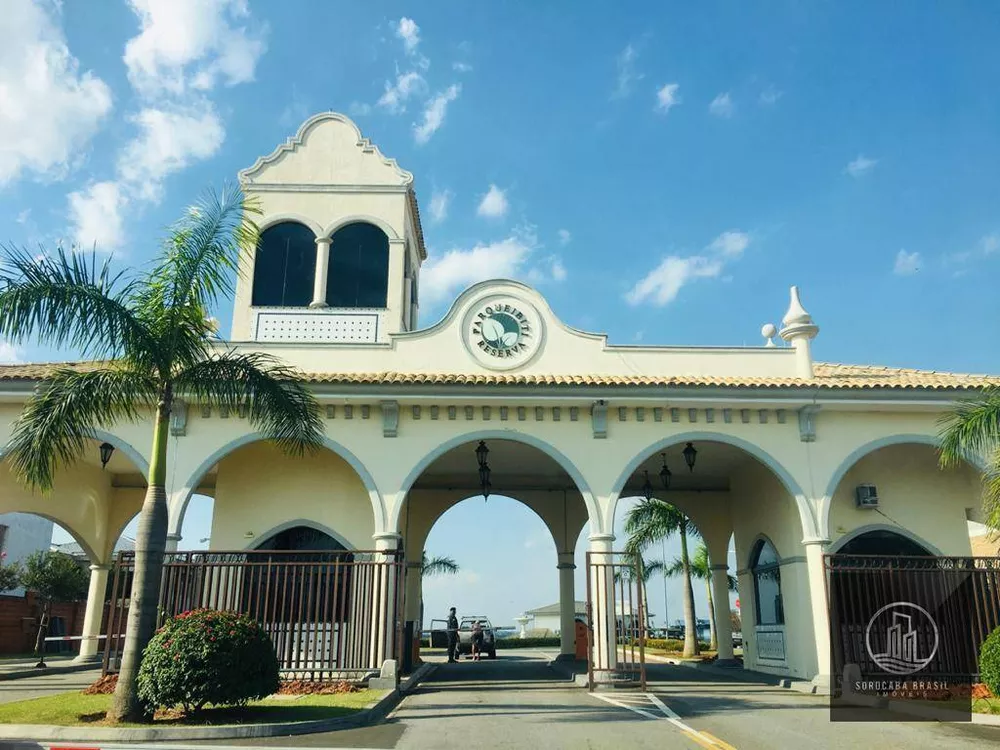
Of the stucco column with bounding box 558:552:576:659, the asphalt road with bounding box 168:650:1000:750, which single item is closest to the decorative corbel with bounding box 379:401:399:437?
the asphalt road with bounding box 168:650:1000:750

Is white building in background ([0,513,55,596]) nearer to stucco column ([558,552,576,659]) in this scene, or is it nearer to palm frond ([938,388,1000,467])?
stucco column ([558,552,576,659])

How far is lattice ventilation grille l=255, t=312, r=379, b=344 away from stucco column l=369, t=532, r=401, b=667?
229 inches

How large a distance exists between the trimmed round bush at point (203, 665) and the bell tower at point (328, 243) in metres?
9.73

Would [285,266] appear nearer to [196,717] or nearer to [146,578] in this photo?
[146,578]

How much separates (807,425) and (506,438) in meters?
5.62

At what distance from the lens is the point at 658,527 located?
27734mm

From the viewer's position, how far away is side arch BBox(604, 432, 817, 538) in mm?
15453

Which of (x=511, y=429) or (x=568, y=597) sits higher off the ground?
(x=511, y=429)

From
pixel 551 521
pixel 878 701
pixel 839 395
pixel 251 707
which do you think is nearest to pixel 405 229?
pixel 551 521

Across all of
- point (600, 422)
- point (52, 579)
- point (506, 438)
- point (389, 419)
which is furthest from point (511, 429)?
point (52, 579)

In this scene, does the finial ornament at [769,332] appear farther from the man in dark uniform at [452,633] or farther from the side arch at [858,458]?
the man in dark uniform at [452,633]

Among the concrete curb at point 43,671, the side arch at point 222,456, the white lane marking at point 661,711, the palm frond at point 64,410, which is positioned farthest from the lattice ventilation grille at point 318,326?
the white lane marking at point 661,711

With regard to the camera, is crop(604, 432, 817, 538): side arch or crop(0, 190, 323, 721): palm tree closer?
crop(0, 190, 323, 721): palm tree

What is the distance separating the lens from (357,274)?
67.1ft
